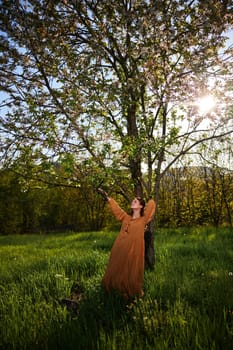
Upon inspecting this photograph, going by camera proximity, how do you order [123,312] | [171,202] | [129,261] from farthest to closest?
[171,202]
[129,261]
[123,312]

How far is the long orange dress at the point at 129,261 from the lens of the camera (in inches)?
179

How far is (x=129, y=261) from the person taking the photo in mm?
4660

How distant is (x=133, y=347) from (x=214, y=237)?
8.37 m

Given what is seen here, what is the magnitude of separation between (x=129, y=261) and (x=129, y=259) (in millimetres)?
32

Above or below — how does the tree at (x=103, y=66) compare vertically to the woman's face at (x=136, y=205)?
above

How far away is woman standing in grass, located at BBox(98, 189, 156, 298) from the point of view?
4555 mm

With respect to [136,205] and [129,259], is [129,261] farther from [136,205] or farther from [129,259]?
[136,205]

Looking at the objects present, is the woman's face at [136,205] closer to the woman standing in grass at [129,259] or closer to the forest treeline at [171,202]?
the woman standing in grass at [129,259]

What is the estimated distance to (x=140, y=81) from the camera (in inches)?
224

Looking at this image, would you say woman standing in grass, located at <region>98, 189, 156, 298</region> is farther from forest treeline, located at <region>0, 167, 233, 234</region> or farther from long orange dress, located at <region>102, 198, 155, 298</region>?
forest treeline, located at <region>0, 167, 233, 234</region>

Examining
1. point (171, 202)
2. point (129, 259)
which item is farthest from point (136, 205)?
point (171, 202)

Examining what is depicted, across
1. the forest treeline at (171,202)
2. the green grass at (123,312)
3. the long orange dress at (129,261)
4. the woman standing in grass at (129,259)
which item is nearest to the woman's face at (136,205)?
the woman standing in grass at (129,259)

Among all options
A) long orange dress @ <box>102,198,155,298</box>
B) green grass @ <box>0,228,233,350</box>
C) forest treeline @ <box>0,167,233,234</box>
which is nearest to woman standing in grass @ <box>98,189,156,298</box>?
long orange dress @ <box>102,198,155,298</box>

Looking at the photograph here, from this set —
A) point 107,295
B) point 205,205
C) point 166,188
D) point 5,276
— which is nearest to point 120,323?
point 107,295
